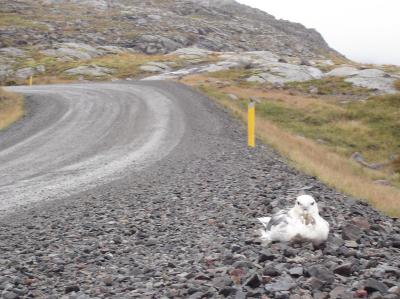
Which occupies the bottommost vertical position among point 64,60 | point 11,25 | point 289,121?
point 289,121

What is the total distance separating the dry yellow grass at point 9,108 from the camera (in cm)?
2116

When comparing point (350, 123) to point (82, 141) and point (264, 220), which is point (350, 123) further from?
point (264, 220)

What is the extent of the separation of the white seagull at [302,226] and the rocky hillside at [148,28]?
7045 cm

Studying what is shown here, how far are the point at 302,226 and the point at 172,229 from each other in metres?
1.93

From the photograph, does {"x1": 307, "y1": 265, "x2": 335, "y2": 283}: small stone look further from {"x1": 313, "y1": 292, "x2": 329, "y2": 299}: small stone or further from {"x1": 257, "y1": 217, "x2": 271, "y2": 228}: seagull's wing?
{"x1": 257, "y1": 217, "x2": 271, "y2": 228}: seagull's wing

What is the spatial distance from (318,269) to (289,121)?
27.1 meters

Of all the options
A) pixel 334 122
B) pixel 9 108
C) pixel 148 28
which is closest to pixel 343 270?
pixel 9 108

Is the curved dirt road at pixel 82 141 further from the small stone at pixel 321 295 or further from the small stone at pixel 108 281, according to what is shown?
the small stone at pixel 321 295

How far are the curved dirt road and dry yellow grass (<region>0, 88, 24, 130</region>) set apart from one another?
79cm

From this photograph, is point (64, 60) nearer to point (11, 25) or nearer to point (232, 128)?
point (11, 25)

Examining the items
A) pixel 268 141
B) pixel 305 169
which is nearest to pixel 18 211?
pixel 305 169

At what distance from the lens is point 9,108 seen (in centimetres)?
2405

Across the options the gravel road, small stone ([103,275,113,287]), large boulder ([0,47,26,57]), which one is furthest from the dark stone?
large boulder ([0,47,26,57])

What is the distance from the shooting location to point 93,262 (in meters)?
5.24
